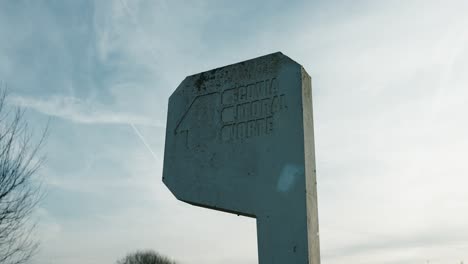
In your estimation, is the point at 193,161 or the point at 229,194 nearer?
the point at 229,194

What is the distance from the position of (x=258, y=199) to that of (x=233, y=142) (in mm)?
802

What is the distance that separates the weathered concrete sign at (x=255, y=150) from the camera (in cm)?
531

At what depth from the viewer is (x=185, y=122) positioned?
6422mm

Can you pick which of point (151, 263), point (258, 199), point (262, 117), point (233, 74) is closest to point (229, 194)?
point (258, 199)

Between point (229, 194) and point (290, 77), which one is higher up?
point (290, 77)

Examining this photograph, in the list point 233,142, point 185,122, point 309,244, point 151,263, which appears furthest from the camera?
point 151,263

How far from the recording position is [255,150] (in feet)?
18.8

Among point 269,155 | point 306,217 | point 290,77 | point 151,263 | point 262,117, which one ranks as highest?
point 151,263

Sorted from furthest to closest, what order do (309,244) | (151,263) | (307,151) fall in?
(151,263) < (307,151) < (309,244)

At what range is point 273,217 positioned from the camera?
5.38 meters

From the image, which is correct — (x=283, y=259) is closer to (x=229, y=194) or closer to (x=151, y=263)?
(x=229, y=194)

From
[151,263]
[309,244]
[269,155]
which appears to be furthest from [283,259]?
[151,263]

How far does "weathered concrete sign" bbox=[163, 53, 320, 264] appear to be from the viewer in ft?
17.4

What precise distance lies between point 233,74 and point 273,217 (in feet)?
6.26
